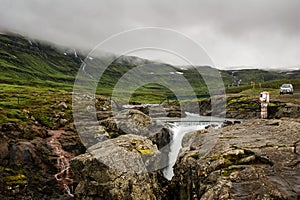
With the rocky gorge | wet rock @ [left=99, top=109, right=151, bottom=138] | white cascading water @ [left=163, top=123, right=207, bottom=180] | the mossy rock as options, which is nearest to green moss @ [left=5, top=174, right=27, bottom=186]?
the rocky gorge

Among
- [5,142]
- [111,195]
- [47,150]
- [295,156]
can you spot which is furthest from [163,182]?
[5,142]

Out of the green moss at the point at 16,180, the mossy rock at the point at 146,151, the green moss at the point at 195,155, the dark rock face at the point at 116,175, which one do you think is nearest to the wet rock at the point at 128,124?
the mossy rock at the point at 146,151

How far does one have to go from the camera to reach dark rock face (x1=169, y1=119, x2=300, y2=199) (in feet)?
42.9

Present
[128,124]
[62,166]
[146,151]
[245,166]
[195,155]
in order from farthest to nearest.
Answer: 1. [62,166]
2. [128,124]
3. [146,151]
4. [195,155]
5. [245,166]

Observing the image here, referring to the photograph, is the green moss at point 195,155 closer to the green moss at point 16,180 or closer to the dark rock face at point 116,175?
the dark rock face at point 116,175

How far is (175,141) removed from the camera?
142ft

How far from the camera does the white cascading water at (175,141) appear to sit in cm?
3331

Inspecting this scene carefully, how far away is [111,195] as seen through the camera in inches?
800

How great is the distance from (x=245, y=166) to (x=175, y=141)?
91.6ft

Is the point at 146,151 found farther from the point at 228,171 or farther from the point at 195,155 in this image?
the point at 228,171

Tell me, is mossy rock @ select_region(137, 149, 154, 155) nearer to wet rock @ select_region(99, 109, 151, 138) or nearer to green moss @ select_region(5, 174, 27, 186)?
wet rock @ select_region(99, 109, 151, 138)

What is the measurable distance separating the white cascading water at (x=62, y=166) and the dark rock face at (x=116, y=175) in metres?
11.3

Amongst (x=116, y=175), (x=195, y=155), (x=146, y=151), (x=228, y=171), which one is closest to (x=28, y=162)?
(x=146, y=151)

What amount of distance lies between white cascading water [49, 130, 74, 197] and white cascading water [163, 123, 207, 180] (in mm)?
12010
